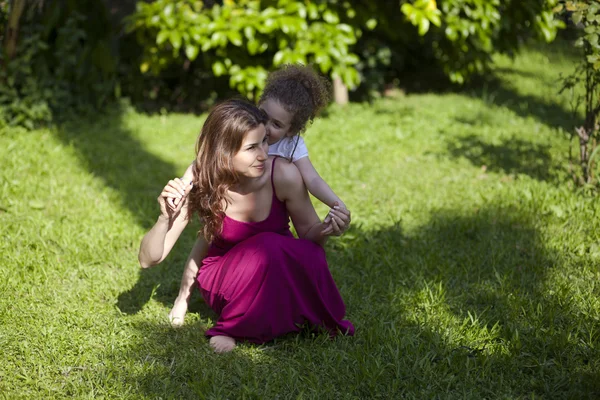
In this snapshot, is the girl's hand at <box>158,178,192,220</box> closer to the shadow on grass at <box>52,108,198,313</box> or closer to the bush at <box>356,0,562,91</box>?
the shadow on grass at <box>52,108,198,313</box>

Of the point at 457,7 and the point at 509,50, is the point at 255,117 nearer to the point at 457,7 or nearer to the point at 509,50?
the point at 457,7

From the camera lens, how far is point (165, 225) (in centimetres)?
279

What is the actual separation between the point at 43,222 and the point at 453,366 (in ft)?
8.76

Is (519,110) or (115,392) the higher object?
(519,110)

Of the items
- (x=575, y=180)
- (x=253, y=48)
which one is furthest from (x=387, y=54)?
(x=575, y=180)

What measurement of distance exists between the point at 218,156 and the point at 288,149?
1.12 ft

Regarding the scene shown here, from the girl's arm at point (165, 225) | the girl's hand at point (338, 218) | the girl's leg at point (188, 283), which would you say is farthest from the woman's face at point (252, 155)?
the girl's leg at point (188, 283)

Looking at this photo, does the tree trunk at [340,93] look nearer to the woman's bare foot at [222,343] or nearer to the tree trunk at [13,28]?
the tree trunk at [13,28]

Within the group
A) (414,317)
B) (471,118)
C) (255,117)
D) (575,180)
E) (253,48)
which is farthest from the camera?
(471,118)

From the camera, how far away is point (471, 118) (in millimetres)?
6512

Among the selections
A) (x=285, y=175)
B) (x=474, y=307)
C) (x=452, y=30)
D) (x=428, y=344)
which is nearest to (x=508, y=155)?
(x=452, y=30)

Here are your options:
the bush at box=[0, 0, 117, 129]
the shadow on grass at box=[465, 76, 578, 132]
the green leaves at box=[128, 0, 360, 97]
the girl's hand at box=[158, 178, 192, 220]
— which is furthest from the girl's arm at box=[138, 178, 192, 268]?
the shadow on grass at box=[465, 76, 578, 132]

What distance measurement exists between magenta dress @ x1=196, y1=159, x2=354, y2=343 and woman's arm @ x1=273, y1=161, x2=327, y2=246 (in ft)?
0.13

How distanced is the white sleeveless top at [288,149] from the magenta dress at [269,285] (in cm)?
8
